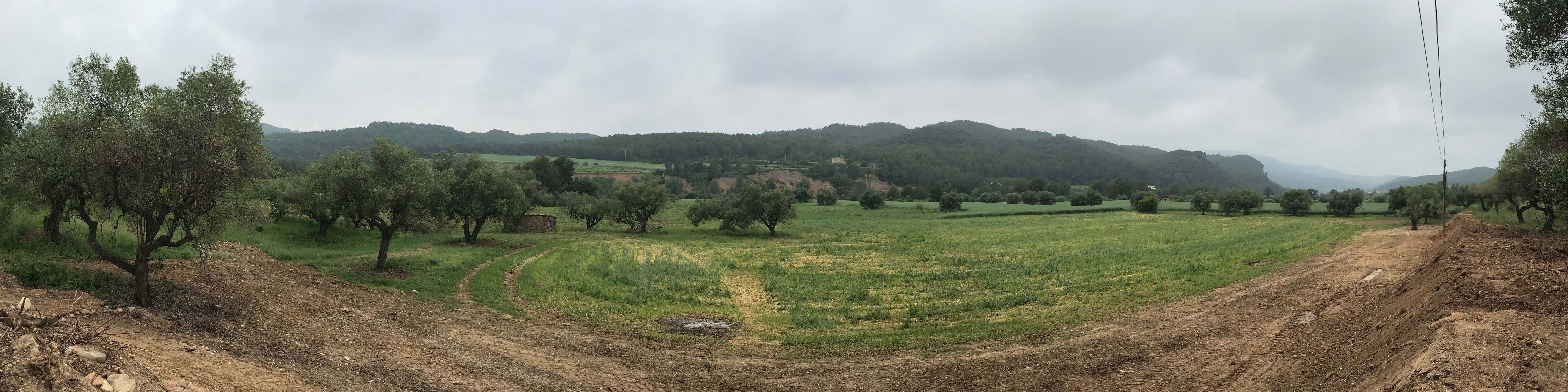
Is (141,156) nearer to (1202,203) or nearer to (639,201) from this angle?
(639,201)

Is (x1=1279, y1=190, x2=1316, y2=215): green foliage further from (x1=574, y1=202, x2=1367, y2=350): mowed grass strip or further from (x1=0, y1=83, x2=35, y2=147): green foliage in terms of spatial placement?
(x1=0, y1=83, x2=35, y2=147): green foliage

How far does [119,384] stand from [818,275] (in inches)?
870

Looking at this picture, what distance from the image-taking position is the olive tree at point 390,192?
2202cm

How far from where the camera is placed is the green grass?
485ft

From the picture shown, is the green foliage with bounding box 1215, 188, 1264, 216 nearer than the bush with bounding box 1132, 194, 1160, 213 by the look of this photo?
Yes

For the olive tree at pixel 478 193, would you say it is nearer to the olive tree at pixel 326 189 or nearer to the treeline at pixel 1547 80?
the olive tree at pixel 326 189

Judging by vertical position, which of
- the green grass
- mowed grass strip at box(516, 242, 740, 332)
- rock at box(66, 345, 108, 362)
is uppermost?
the green grass

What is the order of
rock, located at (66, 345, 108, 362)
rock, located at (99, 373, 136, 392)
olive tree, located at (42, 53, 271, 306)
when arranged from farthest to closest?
olive tree, located at (42, 53, 271, 306) < rock, located at (66, 345, 108, 362) < rock, located at (99, 373, 136, 392)

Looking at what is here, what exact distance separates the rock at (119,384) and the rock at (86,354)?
2.20 feet

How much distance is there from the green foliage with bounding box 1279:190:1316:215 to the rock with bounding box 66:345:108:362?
313 feet

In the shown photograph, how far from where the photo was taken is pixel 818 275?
88.9 ft

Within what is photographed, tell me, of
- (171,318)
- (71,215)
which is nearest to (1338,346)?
(171,318)

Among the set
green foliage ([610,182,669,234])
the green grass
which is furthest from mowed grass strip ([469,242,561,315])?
the green grass

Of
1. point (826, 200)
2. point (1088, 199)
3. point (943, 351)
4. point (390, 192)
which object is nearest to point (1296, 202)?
point (1088, 199)
